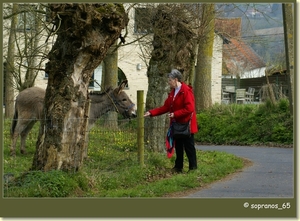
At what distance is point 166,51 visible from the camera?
16.6 meters

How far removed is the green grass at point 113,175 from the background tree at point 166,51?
Answer: 1937 millimetres

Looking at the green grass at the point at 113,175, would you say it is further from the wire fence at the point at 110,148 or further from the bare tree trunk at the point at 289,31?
the bare tree trunk at the point at 289,31

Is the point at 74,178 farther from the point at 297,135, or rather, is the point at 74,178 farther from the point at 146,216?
the point at 297,135

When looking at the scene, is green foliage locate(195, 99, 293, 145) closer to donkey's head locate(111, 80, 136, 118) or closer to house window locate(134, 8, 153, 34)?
house window locate(134, 8, 153, 34)

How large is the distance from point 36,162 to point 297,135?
190 inches

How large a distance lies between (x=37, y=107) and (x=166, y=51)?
3839 mm

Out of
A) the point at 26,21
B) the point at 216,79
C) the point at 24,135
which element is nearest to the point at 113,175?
the point at 24,135

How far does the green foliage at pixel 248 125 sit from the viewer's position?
24.0m

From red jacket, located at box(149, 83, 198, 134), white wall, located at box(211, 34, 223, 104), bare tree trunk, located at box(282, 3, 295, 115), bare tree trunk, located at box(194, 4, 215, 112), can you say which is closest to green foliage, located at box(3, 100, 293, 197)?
red jacket, located at box(149, 83, 198, 134)

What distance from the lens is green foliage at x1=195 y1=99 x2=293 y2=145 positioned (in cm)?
2398

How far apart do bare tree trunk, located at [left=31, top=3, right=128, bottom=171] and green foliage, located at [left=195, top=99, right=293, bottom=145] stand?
40.0 feet

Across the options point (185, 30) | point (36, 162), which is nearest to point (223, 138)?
point (185, 30)

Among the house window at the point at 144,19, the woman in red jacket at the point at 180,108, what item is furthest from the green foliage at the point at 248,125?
the woman in red jacket at the point at 180,108

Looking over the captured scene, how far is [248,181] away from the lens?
44.3 ft
